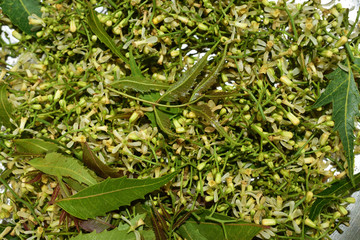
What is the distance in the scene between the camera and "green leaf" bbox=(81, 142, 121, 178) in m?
1.01

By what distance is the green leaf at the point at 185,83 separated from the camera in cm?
97

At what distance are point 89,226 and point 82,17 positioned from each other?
634mm

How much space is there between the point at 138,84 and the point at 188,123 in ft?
0.61

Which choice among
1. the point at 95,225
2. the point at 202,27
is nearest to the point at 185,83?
the point at 202,27

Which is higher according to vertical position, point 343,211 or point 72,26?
point 72,26

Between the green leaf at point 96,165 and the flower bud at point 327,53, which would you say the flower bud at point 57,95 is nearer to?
the green leaf at point 96,165

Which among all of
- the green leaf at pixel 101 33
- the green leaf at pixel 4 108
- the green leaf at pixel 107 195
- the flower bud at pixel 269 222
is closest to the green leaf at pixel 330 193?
the flower bud at pixel 269 222

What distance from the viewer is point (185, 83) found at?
98 centimetres

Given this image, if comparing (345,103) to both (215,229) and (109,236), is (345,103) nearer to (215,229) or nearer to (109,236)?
(215,229)

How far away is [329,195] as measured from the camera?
1010 millimetres

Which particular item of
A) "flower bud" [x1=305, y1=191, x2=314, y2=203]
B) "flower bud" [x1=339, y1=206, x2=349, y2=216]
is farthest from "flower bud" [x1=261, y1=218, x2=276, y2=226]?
"flower bud" [x1=339, y1=206, x2=349, y2=216]

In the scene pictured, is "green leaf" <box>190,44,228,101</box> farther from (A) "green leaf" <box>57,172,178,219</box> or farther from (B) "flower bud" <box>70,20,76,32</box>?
(B) "flower bud" <box>70,20,76,32</box>

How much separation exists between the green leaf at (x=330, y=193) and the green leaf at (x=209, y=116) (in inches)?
12.0

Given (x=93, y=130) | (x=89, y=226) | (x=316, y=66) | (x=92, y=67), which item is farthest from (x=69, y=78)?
(x=316, y=66)
